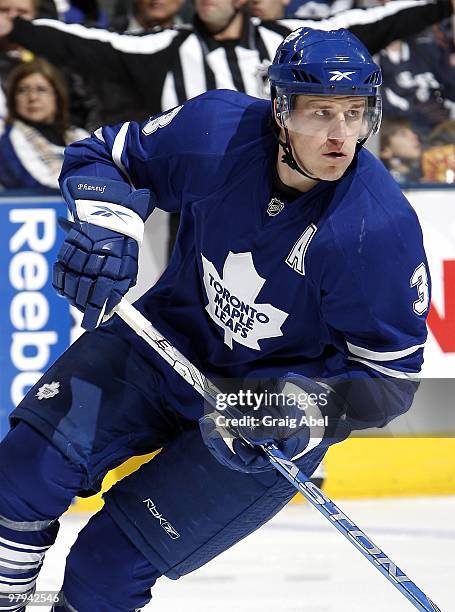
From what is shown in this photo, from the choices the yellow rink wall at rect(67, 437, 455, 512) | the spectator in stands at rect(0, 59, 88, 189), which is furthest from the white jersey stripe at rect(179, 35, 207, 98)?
the yellow rink wall at rect(67, 437, 455, 512)

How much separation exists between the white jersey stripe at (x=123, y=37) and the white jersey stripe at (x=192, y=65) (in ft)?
0.18

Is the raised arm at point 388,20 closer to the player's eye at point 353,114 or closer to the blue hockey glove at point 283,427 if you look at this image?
the player's eye at point 353,114

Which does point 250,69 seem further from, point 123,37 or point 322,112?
point 322,112

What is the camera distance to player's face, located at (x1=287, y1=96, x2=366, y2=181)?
2.29m

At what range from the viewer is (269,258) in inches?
95.4

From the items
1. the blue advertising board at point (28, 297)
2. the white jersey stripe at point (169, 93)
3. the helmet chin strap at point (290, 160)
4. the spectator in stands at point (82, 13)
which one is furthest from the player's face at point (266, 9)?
the helmet chin strap at point (290, 160)

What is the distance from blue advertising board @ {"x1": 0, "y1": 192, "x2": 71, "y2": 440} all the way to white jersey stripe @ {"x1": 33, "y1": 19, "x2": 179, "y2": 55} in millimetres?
568

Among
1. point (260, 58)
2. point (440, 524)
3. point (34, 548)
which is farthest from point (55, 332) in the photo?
point (34, 548)

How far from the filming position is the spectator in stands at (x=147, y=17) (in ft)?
13.6

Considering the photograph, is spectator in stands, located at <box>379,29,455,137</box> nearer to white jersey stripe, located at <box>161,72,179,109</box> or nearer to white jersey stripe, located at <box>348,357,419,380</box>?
white jersey stripe, located at <box>161,72,179,109</box>

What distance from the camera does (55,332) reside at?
4.11m

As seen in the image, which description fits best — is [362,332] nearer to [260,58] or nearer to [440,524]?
[440,524]

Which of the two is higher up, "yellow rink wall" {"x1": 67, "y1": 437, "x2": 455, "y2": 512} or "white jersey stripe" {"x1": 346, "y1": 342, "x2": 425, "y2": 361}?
"white jersey stripe" {"x1": 346, "y1": 342, "x2": 425, "y2": 361}

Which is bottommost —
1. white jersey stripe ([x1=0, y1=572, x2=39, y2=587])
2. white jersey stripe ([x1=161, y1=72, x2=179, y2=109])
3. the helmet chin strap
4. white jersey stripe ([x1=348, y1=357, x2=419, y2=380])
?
white jersey stripe ([x1=0, y1=572, x2=39, y2=587])
